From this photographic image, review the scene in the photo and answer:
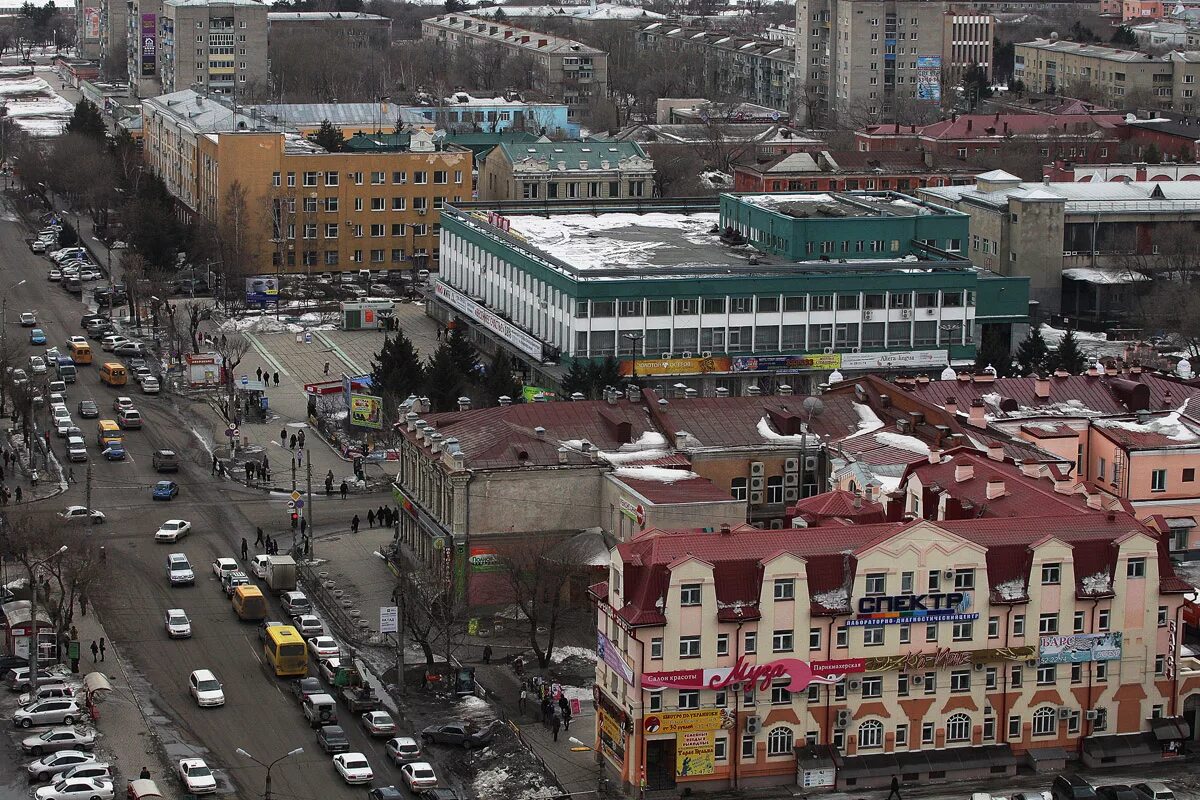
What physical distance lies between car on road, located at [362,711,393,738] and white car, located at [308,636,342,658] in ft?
14.1

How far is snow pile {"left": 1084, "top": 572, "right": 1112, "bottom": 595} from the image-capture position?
149 ft

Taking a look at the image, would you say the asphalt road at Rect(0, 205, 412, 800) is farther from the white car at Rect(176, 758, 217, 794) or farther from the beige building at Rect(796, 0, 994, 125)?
the beige building at Rect(796, 0, 994, 125)

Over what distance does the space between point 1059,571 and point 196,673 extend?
18374 mm

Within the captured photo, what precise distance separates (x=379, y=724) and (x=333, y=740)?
135 cm

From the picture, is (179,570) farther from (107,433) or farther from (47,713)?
(107,433)

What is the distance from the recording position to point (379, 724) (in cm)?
4691

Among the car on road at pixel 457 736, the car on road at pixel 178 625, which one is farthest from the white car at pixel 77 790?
the car on road at pixel 178 625

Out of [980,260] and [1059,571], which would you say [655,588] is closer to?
[1059,571]

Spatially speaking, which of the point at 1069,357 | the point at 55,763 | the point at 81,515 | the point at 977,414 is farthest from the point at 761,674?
the point at 1069,357

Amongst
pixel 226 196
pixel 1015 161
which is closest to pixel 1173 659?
pixel 226 196

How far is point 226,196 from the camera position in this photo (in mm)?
104125

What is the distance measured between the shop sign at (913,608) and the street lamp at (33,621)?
17.1 meters

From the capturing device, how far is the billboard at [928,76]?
165 metres

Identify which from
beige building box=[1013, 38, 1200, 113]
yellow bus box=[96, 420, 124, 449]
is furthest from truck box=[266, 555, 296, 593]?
beige building box=[1013, 38, 1200, 113]
